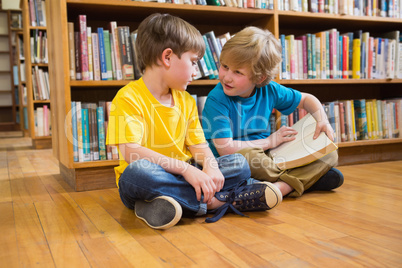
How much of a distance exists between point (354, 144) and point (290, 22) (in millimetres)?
739

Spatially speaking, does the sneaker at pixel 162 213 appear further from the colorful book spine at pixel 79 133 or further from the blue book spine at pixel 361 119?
the blue book spine at pixel 361 119

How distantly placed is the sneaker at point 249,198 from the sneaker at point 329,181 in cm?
38

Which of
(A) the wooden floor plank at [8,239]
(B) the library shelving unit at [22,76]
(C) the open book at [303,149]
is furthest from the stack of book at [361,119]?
(B) the library shelving unit at [22,76]

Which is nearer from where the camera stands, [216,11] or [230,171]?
[230,171]

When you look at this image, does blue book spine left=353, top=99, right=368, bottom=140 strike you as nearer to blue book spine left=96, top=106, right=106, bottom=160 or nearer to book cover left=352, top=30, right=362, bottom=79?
book cover left=352, top=30, right=362, bottom=79

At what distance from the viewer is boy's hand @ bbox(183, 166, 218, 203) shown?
1047 mm

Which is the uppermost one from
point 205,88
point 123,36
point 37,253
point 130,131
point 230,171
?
point 123,36

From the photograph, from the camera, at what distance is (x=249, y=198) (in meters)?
1.11

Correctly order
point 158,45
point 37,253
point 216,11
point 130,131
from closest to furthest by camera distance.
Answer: point 37,253, point 130,131, point 158,45, point 216,11

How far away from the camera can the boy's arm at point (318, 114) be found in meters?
1.35

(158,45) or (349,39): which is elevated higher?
(349,39)

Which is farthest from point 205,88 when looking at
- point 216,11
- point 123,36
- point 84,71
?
point 84,71

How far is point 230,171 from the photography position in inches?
45.6

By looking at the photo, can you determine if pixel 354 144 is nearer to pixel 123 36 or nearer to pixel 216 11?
pixel 216 11
